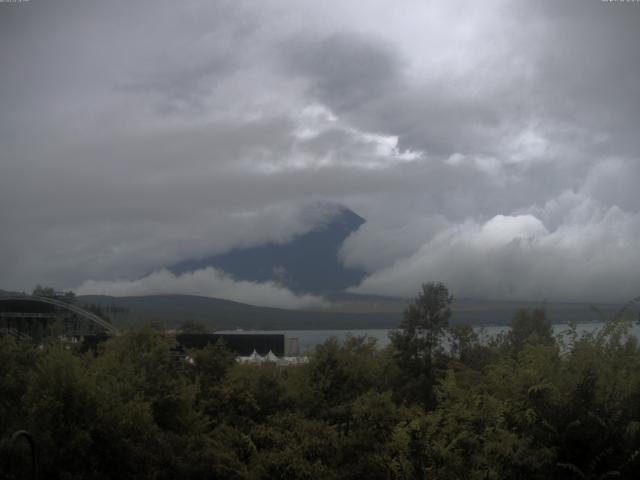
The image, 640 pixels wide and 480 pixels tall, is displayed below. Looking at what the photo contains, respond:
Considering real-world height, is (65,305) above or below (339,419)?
above

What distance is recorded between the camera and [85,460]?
42.6ft

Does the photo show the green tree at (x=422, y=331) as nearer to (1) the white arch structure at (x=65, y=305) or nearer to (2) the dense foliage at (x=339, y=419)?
(2) the dense foliage at (x=339, y=419)

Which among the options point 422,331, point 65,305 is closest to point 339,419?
point 422,331

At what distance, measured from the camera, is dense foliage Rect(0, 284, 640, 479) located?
10.4 m

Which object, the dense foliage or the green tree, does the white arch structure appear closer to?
the green tree

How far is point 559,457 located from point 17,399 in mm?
11382

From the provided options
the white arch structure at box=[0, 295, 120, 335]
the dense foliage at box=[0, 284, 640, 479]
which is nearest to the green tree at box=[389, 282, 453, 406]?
the dense foliage at box=[0, 284, 640, 479]

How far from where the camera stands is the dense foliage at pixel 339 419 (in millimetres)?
10438

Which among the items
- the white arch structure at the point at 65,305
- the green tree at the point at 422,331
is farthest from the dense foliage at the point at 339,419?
the white arch structure at the point at 65,305

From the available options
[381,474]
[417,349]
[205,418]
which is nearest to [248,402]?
[205,418]

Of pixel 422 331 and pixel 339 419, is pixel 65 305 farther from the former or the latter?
pixel 339 419

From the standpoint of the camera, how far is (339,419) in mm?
16734

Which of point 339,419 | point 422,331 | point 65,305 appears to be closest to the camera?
point 339,419

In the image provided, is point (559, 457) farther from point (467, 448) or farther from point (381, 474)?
point (381, 474)
